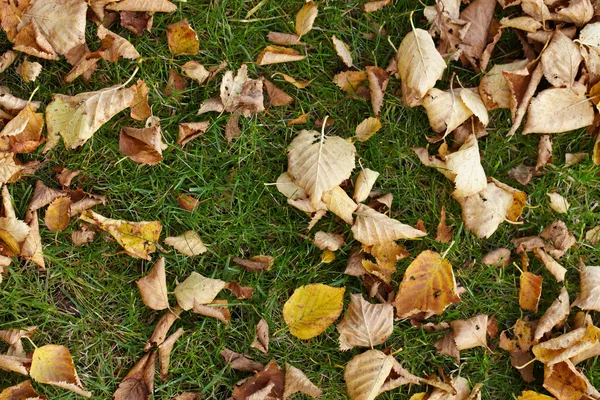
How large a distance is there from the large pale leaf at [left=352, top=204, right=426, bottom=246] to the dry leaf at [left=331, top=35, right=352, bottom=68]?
1.96 feet

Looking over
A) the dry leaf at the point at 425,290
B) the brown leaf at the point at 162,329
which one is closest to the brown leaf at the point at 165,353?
the brown leaf at the point at 162,329

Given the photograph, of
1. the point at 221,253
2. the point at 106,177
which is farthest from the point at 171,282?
the point at 106,177

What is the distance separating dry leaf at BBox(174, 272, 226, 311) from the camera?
2.34 meters

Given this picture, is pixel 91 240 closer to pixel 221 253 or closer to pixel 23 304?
pixel 23 304

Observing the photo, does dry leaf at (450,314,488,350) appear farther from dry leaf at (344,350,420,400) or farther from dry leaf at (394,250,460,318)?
dry leaf at (344,350,420,400)

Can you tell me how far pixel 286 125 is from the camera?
2480 mm

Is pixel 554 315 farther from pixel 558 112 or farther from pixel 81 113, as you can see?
pixel 81 113

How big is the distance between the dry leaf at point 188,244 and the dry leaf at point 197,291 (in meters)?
0.11

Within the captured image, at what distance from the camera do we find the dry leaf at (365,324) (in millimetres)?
2363

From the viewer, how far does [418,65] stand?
2.38m

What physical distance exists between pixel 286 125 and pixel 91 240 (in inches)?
33.1

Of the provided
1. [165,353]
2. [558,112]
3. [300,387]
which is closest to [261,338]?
[300,387]

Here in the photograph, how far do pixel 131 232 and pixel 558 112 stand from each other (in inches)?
65.8

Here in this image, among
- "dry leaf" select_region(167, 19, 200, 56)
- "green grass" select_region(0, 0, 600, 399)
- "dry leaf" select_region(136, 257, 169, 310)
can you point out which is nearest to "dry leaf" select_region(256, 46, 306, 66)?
"green grass" select_region(0, 0, 600, 399)
